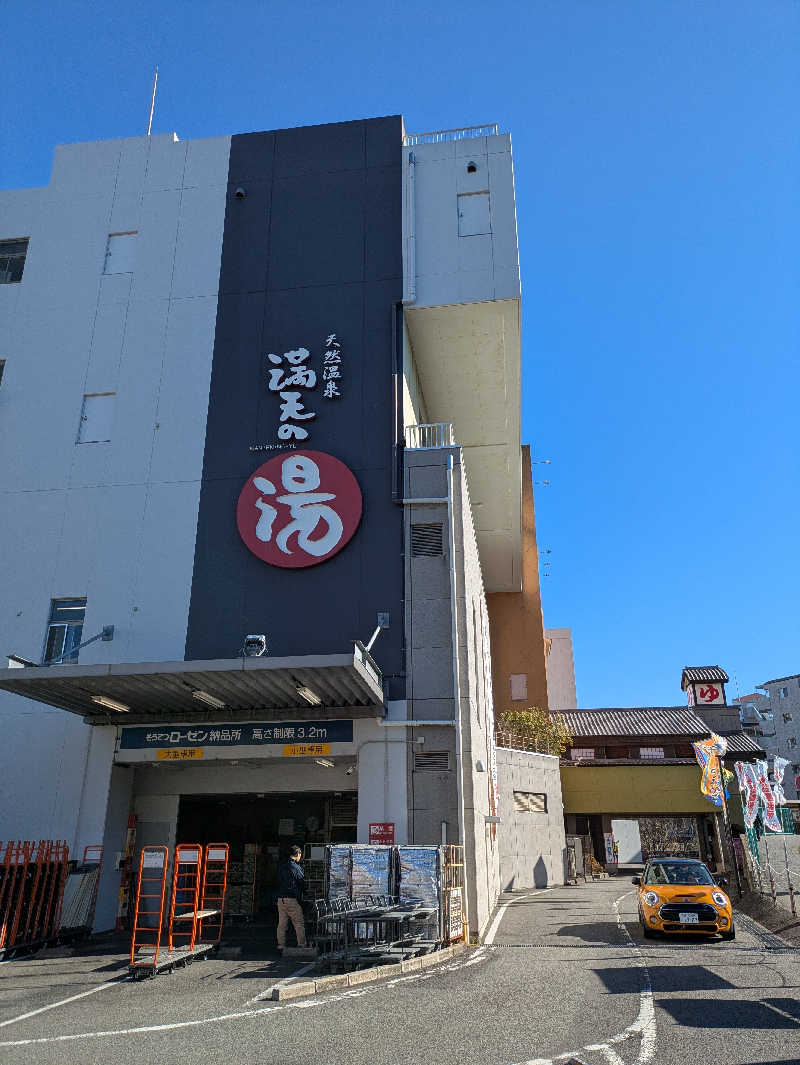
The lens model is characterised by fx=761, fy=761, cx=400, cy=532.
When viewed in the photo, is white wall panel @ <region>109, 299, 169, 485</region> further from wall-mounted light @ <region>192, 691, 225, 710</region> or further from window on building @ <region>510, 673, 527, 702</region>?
window on building @ <region>510, 673, 527, 702</region>

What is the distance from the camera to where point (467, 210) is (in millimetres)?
21219

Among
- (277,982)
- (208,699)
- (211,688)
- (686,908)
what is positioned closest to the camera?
(277,982)

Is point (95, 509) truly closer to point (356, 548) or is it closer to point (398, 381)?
point (356, 548)

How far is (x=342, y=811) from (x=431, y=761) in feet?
15.7

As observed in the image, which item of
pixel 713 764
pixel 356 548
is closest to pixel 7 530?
pixel 356 548

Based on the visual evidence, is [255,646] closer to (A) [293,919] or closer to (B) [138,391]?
(A) [293,919]

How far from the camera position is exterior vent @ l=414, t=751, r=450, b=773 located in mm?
16266

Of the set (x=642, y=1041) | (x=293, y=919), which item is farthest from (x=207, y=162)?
(x=642, y=1041)

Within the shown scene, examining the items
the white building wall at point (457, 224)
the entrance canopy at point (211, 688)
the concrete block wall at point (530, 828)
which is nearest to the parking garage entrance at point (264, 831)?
the entrance canopy at point (211, 688)

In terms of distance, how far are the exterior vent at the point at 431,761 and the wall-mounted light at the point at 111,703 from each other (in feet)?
21.4

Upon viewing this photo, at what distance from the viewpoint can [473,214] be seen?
21172 millimetres

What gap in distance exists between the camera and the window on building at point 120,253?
22.3m

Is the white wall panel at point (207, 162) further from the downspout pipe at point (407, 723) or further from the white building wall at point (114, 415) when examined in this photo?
the downspout pipe at point (407, 723)

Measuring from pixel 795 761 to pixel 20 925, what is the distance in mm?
79310
